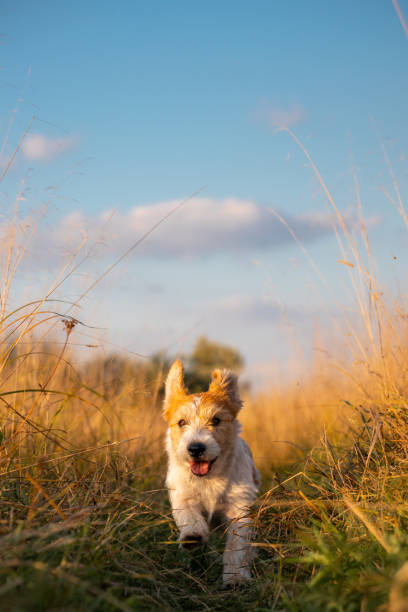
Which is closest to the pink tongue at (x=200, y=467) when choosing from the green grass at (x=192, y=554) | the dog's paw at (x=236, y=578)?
the green grass at (x=192, y=554)

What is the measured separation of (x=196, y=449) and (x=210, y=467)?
23 centimetres

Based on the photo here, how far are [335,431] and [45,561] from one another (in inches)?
155

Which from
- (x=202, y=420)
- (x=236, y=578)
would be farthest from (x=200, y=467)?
(x=236, y=578)

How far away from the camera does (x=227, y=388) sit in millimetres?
5020

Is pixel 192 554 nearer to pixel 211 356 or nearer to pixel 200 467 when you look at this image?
pixel 200 467

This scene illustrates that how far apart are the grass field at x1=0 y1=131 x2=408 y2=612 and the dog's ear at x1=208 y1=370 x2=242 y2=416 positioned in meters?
0.79

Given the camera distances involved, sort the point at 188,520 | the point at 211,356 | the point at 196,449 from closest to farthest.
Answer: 1. the point at 188,520
2. the point at 196,449
3. the point at 211,356

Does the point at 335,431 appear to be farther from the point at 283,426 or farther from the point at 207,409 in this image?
the point at 283,426

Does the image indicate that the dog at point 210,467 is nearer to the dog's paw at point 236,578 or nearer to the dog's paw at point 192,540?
the dog's paw at point 192,540

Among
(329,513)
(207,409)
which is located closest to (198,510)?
(207,409)

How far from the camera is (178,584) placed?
2986mm

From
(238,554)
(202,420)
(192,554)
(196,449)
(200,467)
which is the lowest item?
(192,554)

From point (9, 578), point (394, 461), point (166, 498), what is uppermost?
point (394, 461)

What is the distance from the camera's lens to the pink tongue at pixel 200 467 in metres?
4.27
